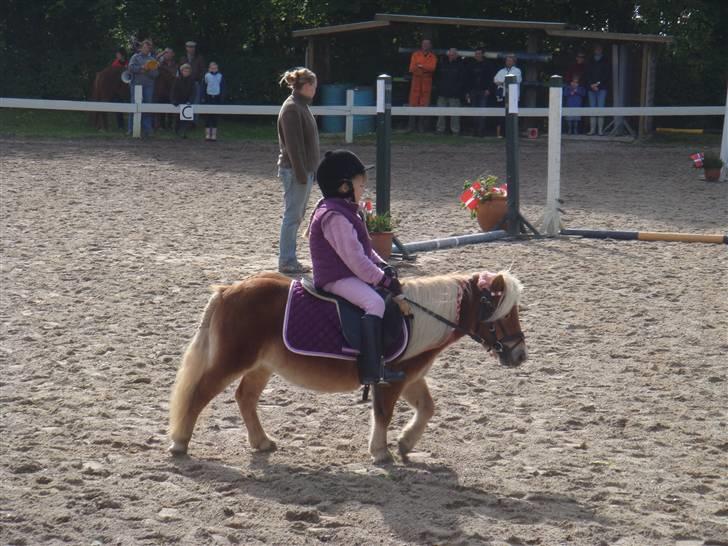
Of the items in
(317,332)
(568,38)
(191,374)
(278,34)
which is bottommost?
(191,374)

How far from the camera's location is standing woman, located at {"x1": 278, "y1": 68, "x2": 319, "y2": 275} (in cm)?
1040

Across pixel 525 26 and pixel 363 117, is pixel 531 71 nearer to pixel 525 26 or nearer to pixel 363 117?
pixel 525 26

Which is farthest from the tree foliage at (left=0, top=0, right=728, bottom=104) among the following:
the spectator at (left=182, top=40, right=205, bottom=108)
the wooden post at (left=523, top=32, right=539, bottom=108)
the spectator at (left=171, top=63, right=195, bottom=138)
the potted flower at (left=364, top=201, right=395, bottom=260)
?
the potted flower at (left=364, top=201, right=395, bottom=260)

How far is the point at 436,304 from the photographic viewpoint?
19.7ft

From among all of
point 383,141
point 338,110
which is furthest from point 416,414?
point 338,110

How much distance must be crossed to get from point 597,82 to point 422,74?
4128 millimetres

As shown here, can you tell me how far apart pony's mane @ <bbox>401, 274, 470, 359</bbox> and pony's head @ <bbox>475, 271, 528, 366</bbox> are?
14cm

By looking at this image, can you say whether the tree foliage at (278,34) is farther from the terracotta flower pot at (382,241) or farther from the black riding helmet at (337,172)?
the black riding helmet at (337,172)

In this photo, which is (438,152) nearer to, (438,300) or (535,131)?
(535,131)

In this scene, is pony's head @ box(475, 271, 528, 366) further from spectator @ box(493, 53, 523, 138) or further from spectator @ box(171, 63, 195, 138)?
spectator @ box(493, 53, 523, 138)

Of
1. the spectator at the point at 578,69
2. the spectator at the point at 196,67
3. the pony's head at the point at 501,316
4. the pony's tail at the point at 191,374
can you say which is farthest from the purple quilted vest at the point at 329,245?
the spectator at the point at 578,69

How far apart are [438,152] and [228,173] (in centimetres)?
566

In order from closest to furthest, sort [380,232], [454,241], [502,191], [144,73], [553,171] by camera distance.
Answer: [380,232] < [454,241] < [553,171] < [502,191] < [144,73]

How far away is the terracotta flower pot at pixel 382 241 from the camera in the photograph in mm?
11375
